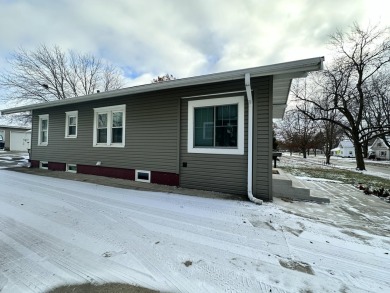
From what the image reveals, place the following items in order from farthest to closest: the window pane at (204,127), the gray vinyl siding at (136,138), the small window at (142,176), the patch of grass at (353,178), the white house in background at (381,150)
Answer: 1. the white house in background at (381,150)
2. the patch of grass at (353,178)
3. the small window at (142,176)
4. the gray vinyl siding at (136,138)
5. the window pane at (204,127)

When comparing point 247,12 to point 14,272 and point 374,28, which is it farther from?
Result: point 374,28

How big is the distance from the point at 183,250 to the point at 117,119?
19.9 feet

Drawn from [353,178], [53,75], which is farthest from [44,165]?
[353,178]

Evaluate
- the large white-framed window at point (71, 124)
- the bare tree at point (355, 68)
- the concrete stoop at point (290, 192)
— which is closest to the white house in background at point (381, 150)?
the bare tree at point (355, 68)

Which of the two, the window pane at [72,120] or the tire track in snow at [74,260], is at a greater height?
the window pane at [72,120]

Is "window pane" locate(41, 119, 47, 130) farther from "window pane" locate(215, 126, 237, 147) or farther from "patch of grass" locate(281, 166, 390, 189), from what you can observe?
"patch of grass" locate(281, 166, 390, 189)

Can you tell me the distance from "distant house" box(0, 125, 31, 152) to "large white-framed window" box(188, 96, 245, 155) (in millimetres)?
29608

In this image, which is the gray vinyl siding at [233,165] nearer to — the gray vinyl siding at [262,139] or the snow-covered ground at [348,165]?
the gray vinyl siding at [262,139]

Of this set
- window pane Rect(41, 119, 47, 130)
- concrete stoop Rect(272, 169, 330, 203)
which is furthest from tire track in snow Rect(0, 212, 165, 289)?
window pane Rect(41, 119, 47, 130)

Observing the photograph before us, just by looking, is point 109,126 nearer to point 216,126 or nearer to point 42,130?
point 216,126

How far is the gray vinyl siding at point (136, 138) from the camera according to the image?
6.15 meters

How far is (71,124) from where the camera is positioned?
884 cm

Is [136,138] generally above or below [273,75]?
below

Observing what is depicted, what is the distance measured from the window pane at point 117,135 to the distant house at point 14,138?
26.3 meters
